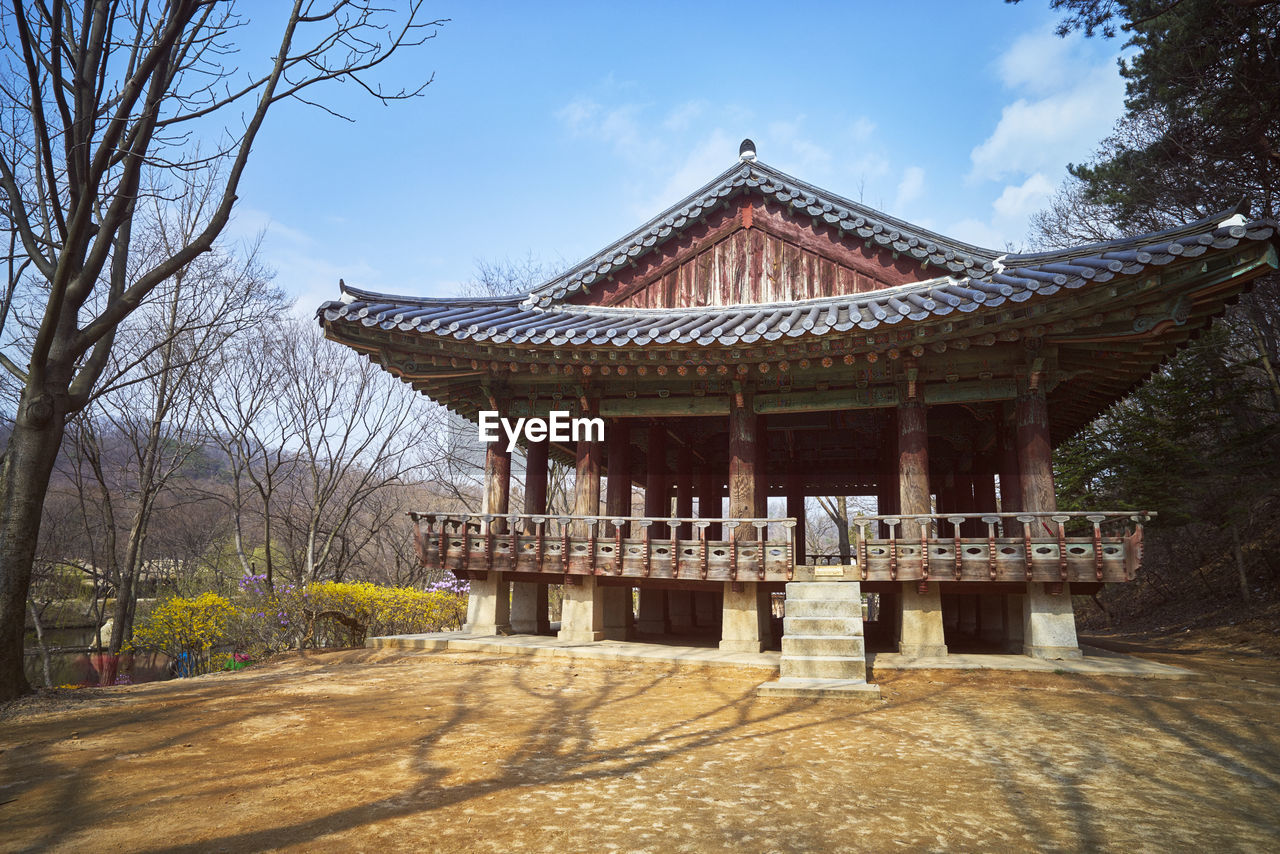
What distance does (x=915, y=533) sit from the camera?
10156mm

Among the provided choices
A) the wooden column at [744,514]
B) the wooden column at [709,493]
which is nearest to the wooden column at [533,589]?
the wooden column at [744,514]

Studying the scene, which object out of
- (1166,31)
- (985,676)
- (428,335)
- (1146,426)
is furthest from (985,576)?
(1166,31)

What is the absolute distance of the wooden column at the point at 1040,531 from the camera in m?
9.54

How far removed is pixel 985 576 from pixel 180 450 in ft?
65.9

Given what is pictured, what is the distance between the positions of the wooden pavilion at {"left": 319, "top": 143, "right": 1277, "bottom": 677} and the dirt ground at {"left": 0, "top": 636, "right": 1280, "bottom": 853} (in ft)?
6.28

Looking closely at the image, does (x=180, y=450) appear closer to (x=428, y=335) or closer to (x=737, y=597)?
(x=428, y=335)

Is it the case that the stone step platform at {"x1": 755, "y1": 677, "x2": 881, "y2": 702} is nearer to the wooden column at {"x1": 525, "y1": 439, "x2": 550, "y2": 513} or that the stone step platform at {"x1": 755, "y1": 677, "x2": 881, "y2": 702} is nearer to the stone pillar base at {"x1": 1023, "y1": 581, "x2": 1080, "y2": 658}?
the stone pillar base at {"x1": 1023, "y1": 581, "x2": 1080, "y2": 658}

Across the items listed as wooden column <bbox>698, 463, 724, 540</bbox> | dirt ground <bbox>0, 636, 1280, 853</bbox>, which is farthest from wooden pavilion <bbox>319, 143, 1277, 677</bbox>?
wooden column <bbox>698, 463, 724, 540</bbox>

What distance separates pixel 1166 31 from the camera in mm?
13852

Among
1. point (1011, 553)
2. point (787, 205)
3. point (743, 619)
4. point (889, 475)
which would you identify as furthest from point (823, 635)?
point (787, 205)

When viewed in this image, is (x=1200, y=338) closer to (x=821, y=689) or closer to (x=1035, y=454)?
(x=1035, y=454)

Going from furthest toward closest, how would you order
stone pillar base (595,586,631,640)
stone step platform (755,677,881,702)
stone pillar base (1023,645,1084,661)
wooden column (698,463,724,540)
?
wooden column (698,463,724,540) < stone pillar base (595,586,631,640) < stone pillar base (1023,645,1084,661) < stone step platform (755,677,881,702)

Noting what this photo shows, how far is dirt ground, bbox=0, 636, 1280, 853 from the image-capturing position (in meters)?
3.72

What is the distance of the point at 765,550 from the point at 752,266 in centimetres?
585
